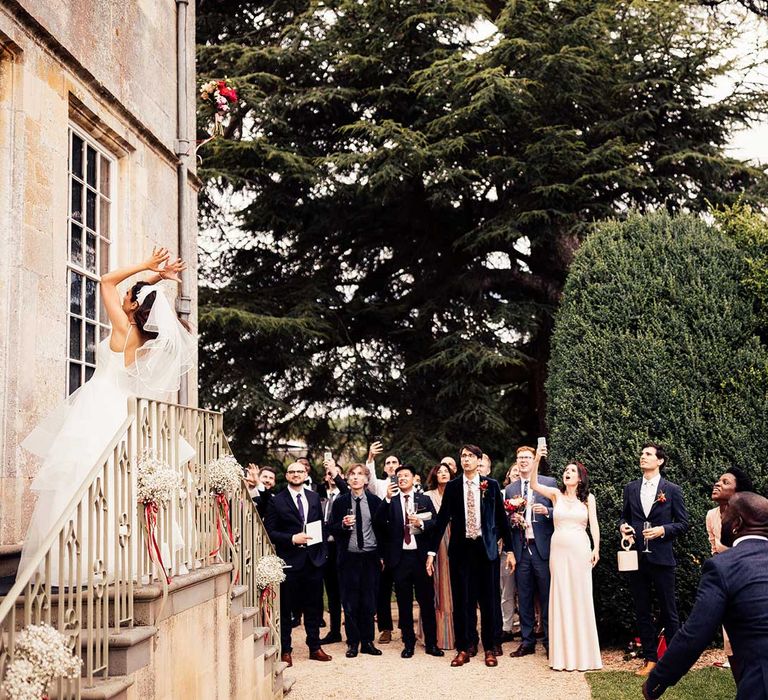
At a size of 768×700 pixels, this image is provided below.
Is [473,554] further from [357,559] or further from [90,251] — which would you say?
[90,251]

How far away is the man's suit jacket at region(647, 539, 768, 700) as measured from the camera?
14.6 ft

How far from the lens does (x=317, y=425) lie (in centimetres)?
1848

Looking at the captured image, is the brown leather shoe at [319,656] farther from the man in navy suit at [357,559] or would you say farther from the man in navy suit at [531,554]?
the man in navy suit at [531,554]

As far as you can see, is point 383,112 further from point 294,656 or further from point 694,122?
point 294,656

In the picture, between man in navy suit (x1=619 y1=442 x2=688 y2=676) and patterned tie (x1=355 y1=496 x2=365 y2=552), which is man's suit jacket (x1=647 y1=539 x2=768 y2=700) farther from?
patterned tie (x1=355 y1=496 x2=365 y2=552)

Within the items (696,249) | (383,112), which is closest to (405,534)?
(696,249)

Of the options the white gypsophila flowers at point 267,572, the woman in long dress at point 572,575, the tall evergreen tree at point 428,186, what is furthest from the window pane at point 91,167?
the tall evergreen tree at point 428,186

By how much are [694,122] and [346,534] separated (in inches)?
435

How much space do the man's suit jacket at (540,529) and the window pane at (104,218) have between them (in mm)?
5658

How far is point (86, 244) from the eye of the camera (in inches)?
330

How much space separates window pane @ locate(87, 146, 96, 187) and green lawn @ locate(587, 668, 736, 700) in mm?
6688

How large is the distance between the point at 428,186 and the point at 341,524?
25.1ft

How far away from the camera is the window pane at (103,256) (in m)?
8.69

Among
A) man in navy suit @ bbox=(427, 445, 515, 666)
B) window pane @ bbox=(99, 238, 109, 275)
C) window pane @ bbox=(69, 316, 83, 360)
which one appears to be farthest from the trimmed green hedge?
window pane @ bbox=(69, 316, 83, 360)
